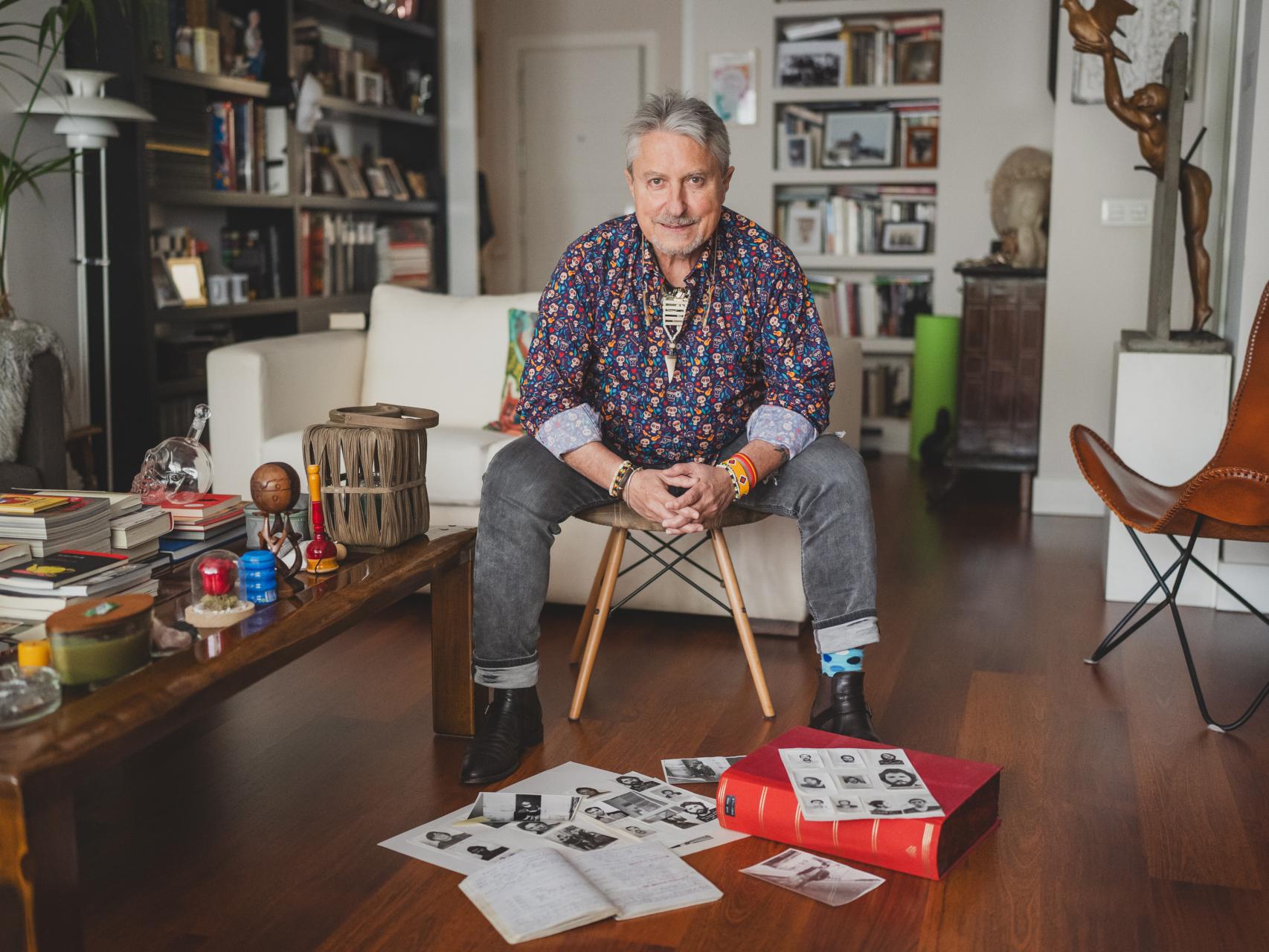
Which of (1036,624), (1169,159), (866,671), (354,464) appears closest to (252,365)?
(354,464)

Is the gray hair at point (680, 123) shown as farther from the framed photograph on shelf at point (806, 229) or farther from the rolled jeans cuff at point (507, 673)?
the framed photograph on shelf at point (806, 229)

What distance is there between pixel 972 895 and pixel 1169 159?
234 centimetres

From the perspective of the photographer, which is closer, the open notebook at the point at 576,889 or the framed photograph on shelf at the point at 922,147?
the open notebook at the point at 576,889

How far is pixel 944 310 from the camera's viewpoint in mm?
5973

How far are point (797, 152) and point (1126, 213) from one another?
2012 millimetres

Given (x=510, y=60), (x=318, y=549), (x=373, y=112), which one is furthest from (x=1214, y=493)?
(x=510, y=60)

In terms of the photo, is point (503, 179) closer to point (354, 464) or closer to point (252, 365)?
point (252, 365)

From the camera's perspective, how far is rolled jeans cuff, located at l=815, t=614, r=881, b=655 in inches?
87.4

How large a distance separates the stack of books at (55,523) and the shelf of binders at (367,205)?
3316 mm

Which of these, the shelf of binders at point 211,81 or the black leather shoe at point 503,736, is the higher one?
the shelf of binders at point 211,81

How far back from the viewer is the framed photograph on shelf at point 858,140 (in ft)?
19.5

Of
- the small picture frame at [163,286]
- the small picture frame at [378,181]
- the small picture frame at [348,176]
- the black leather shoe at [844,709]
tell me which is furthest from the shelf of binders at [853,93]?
the black leather shoe at [844,709]

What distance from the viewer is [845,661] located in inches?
88.5

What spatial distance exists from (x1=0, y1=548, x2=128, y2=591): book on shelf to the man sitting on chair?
659 millimetres
